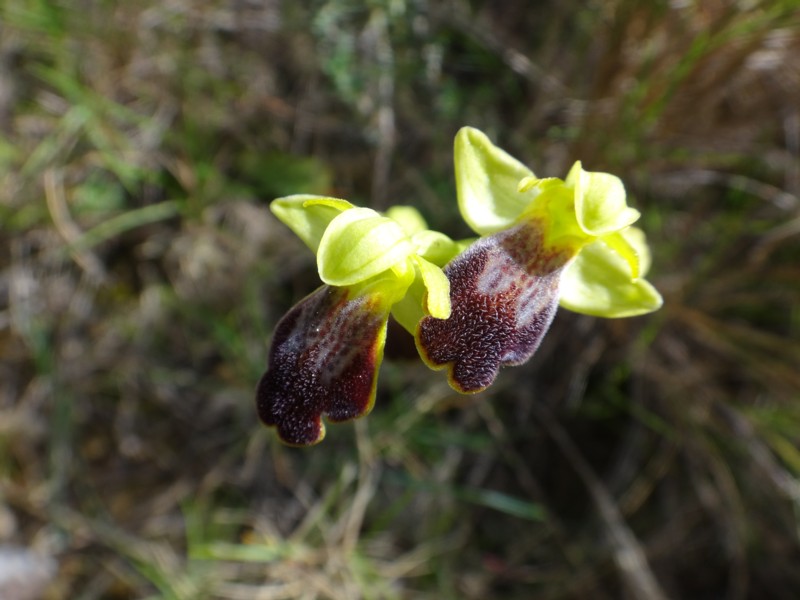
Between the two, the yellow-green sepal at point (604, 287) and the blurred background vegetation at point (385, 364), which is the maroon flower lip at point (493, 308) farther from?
the blurred background vegetation at point (385, 364)

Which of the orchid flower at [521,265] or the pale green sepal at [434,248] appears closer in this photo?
the orchid flower at [521,265]

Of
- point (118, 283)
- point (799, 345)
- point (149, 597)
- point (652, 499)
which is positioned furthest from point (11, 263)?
point (799, 345)

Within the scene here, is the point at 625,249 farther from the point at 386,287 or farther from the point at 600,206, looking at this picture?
the point at 386,287

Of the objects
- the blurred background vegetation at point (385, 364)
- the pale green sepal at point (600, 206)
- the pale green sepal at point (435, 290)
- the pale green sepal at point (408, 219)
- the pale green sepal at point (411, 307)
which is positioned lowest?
the blurred background vegetation at point (385, 364)

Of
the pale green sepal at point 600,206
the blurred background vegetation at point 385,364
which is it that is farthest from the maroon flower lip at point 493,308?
the blurred background vegetation at point 385,364

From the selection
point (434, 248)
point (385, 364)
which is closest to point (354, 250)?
point (434, 248)

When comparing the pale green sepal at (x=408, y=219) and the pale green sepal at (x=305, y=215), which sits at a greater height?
the pale green sepal at (x=305, y=215)

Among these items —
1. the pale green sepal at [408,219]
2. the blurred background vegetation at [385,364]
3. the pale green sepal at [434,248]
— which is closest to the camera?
the pale green sepal at [434,248]

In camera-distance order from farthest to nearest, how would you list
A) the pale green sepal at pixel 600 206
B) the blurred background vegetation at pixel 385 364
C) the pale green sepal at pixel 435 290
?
1. the blurred background vegetation at pixel 385 364
2. the pale green sepal at pixel 600 206
3. the pale green sepal at pixel 435 290

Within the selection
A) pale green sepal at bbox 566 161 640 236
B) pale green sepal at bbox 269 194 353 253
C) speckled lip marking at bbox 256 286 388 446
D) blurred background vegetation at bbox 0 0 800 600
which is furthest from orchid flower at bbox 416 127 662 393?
blurred background vegetation at bbox 0 0 800 600
